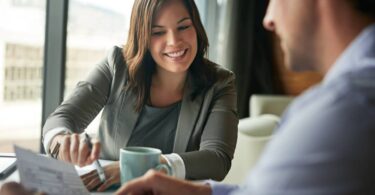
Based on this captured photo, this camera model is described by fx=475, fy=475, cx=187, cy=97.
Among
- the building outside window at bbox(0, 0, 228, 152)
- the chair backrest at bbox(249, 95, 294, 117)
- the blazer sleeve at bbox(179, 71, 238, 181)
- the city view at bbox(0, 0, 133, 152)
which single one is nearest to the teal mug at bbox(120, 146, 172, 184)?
the blazer sleeve at bbox(179, 71, 238, 181)

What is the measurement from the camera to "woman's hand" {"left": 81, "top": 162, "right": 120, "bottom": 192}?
3.57 ft

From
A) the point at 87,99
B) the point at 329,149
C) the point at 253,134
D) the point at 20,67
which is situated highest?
the point at 329,149

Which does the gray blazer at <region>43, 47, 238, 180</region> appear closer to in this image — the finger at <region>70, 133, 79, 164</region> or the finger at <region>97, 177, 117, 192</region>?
the finger at <region>70, 133, 79, 164</region>

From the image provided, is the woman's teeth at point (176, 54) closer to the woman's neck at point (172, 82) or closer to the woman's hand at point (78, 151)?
the woman's neck at point (172, 82)

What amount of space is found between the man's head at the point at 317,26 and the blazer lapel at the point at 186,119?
85 centimetres

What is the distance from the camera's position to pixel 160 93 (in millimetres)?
1695

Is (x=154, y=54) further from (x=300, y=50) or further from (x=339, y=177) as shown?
(x=339, y=177)

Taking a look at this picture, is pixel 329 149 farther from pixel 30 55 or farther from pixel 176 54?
pixel 30 55

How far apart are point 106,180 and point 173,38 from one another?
2.13 feet

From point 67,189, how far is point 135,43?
33.0 inches

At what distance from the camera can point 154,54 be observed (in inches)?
65.3

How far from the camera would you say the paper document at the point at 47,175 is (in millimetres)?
849

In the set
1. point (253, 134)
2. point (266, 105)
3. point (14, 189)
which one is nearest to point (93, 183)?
point (14, 189)

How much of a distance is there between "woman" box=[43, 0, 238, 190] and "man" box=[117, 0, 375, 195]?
858mm
